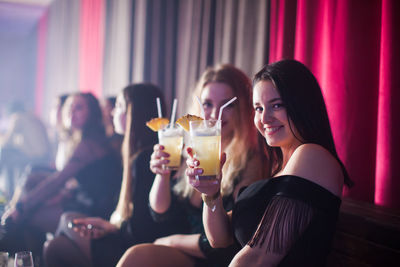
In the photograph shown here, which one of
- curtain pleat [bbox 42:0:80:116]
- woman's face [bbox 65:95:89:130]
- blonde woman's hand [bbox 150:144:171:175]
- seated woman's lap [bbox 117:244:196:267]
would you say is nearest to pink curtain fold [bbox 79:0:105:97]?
curtain pleat [bbox 42:0:80:116]

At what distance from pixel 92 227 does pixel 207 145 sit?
1.08 metres

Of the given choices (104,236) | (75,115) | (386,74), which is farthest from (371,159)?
(75,115)

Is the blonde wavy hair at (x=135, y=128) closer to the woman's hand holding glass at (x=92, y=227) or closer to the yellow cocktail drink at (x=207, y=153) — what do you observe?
the woman's hand holding glass at (x=92, y=227)

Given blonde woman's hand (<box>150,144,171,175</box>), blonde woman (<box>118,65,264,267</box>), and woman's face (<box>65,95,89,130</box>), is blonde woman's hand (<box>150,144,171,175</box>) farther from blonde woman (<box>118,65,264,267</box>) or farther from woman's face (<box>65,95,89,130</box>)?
woman's face (<box>65,95,89,130</box>)

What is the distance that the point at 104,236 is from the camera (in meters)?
2.19

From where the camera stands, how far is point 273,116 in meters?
1.36

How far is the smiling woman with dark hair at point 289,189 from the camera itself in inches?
45.6

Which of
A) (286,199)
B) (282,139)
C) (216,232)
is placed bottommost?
(216,232)

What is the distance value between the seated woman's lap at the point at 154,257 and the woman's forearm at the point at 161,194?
0.25 meters

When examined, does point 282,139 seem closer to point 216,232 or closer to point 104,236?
point 216,232

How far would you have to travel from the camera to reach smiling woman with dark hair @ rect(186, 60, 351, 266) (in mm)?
1159

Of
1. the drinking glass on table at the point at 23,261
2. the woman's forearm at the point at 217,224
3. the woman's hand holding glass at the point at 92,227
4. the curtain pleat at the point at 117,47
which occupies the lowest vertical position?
the woman's hand holding glass at the point at 92,227

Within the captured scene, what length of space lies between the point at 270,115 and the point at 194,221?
2.78 feet

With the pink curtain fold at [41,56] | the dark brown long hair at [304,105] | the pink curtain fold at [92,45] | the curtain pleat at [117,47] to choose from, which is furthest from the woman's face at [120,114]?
the pink curtain fold at [41,56]
